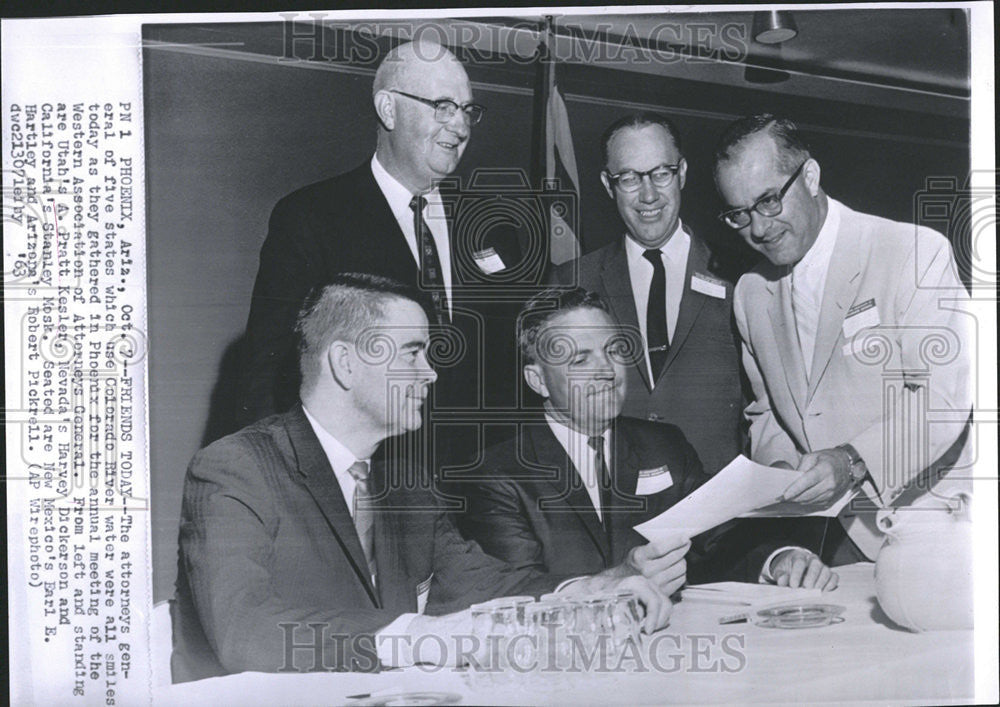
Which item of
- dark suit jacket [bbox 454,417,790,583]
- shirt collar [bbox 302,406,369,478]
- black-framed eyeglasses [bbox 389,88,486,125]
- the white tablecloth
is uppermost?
black-framed eyeglasses [bbox 389,88,486,125]

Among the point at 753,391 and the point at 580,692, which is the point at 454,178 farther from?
the point at 580,692

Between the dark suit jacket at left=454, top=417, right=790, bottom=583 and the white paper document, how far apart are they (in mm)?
22

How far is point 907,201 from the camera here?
95.0 inches

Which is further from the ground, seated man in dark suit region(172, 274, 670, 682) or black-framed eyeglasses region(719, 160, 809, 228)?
black-framed eyeglasses region(719, 160, 809, 228)

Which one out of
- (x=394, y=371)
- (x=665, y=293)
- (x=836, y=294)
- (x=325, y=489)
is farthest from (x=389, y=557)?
(x=836, y=294)

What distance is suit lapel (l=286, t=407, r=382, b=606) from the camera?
2355mm

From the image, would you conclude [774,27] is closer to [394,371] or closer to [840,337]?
[840,337]

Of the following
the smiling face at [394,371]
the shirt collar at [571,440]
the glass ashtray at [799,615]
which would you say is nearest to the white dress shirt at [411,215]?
the smiling face at [394,371]

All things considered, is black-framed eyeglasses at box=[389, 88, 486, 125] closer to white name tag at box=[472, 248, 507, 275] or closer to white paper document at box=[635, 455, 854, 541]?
white name tag at box=[472, 248, 507, 275]

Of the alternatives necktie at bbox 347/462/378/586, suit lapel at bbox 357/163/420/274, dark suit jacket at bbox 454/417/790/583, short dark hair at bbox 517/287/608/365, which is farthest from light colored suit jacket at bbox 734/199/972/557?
necktie at bbox 347/462/378/586

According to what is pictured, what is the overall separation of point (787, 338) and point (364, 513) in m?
1.13

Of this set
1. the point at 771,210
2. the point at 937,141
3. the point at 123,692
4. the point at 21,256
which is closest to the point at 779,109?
the point at 771,210

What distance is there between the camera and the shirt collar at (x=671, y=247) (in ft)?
7.85

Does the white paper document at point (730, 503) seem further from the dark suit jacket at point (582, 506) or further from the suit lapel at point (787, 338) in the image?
the suit lapel at point (787, 338)
